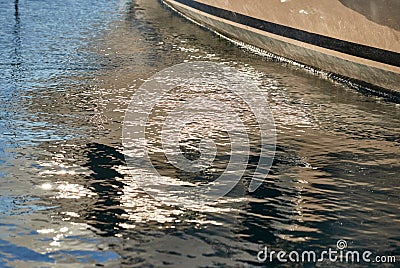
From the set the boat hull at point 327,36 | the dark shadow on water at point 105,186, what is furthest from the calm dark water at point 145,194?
the boat hull at point 327,36

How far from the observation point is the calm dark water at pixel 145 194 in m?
4.07

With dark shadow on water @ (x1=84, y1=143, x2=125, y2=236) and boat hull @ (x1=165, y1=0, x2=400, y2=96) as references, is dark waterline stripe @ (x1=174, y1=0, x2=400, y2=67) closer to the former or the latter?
boat hull @ (x1=165, y1=0, x2=400, y2=96)

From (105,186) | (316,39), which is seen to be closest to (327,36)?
(316,39)

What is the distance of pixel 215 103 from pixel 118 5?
8.66 meters

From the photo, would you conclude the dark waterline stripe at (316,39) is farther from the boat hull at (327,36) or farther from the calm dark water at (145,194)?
the calm dark water at (145,194)

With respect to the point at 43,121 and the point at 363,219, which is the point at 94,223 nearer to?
the point at 363,219

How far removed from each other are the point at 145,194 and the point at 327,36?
390 cm

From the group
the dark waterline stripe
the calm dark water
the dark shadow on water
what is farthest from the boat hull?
the dark shadow on water

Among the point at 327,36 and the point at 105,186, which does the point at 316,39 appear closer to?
A: the point at 327,36

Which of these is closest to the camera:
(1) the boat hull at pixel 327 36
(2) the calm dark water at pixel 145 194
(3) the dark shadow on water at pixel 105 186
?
(2) the calm dark water at pixel 145 194

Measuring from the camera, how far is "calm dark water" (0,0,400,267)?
4074mm

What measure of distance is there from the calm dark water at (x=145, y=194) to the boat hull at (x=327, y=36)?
242mm

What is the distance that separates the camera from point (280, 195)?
4.85 metres

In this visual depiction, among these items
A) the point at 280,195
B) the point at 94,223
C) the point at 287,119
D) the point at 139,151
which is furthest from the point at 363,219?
the point at 287,119
